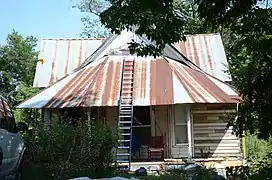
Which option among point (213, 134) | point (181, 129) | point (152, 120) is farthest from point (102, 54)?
point (213, 134)

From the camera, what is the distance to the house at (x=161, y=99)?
18469 mm

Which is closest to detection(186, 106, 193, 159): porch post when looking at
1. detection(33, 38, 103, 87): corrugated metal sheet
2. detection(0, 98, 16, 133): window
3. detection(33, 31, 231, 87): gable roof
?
detection(33, 31, 231, 87): gable roof

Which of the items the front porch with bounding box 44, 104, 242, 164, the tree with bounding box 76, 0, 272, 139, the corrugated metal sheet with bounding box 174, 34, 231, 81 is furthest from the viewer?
Result: the corrugated metal sheet with bounding box 174, 34, 231, 81

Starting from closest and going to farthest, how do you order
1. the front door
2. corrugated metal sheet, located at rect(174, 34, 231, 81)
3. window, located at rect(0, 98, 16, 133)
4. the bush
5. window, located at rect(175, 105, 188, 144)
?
1. window, located at rect(0, 98, 16, 133)
2. the bush
3. window, located at rect(175, 105, 188, 144)
4. the front door
5. corrugated metal sheet, located at rect(174, 34, 231, 81)

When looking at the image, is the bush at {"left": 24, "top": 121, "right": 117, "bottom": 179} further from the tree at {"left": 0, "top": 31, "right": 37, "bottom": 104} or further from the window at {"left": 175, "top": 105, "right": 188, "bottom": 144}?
the tree at {"left": 0, "top": 31, "right": 37, "bottom": 104}

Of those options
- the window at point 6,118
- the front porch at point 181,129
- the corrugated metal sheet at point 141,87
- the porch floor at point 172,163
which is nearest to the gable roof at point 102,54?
the corrugated metal sheet at point 141,87

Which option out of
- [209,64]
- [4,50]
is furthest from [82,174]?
[4,50]

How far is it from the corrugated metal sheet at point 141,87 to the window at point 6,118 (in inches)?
286

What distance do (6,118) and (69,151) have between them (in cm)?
281

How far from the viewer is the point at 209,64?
906 inches

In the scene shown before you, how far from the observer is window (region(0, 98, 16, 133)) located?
9.78m

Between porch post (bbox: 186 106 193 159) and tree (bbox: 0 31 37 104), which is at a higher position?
tree (bbox: 0 31 37 104)

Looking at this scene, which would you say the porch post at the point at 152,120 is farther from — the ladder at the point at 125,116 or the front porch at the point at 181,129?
the ladder at the point at 125,116

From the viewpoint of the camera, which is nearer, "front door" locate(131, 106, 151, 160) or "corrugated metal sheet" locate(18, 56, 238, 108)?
"corrugated metal sheet" locate(18, 56, 238, 108)
